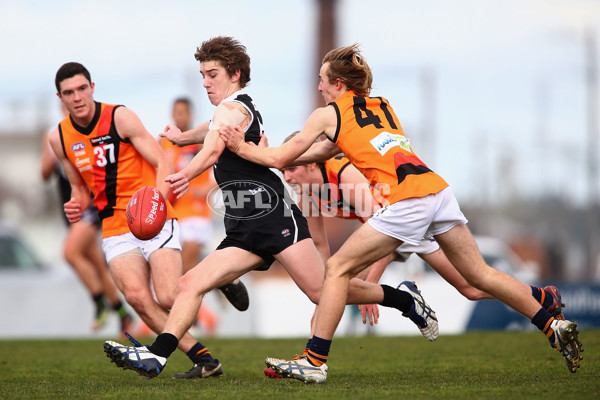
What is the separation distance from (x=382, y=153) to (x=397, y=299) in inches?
54.8

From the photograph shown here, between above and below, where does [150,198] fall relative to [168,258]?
above

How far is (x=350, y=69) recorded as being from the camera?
5766mm

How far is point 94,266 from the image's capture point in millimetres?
10586

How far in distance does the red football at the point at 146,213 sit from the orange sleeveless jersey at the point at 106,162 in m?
0.77

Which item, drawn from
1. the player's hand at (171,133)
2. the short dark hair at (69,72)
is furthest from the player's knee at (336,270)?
the short dark hair at (69,72)

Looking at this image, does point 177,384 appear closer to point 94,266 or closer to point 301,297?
point 94,266

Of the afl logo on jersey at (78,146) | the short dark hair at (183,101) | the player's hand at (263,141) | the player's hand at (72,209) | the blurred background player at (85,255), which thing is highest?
the short dark hair at (183,101)

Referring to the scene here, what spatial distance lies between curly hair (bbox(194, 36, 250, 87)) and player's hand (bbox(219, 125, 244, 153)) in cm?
56

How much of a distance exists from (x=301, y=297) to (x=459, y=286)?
6.93 meters

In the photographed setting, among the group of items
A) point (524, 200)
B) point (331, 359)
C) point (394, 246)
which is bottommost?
point (524, 200)

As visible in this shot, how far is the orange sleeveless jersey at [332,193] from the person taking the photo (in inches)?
269

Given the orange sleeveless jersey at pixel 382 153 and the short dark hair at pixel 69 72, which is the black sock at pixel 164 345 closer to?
the orange sleeveless jersey at pixel 382 153

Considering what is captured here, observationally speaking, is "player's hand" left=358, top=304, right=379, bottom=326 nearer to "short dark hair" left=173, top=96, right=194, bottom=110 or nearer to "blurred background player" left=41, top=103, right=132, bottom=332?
"blurred background player" left=41, top=103, right=132, bottom=332

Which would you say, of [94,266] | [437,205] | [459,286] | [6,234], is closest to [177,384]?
[437,205]
